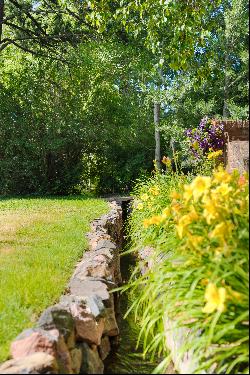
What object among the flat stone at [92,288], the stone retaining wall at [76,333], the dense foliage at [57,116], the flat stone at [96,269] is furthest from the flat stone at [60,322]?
the dense foliage at [57,116]

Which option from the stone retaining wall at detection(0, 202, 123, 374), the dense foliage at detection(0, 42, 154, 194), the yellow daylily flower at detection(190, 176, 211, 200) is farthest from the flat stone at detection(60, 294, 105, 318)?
the dense foliage at detection(0, 42, 154, 194)

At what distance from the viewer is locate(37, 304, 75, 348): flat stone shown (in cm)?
301

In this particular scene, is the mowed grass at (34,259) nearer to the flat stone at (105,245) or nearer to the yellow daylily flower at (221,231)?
the flat stone at (105,245)

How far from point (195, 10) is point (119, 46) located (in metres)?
11.1

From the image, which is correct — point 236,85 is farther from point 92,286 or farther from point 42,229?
point 92,286

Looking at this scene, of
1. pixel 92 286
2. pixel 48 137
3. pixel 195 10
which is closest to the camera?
pixel 92 286

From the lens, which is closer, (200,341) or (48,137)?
(200,341)

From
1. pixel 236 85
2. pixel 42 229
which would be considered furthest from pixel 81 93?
pixel 42 229

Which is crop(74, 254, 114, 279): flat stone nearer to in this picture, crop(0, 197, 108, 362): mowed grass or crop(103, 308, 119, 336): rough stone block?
crop(0, 197, 108, 362): mowed grass

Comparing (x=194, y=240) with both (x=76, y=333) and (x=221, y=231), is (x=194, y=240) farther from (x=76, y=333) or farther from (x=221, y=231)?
(x=76, y=333)

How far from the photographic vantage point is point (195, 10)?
643cm

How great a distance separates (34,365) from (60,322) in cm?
67

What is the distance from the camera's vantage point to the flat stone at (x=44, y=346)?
2.71 metres

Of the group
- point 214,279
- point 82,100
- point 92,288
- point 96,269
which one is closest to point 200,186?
point 214,279
